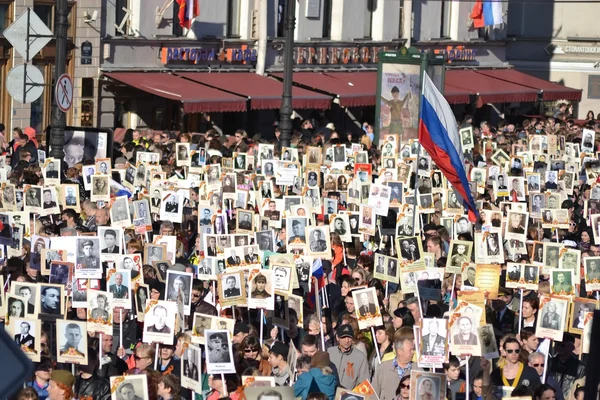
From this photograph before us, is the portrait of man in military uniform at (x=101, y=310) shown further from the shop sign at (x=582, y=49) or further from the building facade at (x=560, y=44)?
the shop sign at (x=582, y=49)

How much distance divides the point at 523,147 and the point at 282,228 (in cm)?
1052

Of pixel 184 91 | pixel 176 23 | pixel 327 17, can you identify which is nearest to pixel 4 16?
pixel 184 91

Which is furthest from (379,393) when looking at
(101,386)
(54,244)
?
(54,244)

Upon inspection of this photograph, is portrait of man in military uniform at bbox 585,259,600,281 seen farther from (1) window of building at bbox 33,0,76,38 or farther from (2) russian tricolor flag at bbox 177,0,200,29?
(2) russian tricolor flag at bbox 177,0,200,29

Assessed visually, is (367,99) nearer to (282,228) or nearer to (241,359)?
(282,228)

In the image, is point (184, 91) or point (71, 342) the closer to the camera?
point (71, 342)

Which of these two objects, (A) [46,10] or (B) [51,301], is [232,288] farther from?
(A) [46,10]

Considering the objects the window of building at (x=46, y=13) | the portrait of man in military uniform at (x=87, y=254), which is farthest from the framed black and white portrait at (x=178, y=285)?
the window of building at (x=46, y=13)

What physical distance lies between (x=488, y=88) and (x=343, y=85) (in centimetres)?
733

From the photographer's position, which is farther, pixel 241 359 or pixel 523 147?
pixel 523 147

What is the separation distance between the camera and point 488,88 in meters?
41.4

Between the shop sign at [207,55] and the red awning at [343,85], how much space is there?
1172mm

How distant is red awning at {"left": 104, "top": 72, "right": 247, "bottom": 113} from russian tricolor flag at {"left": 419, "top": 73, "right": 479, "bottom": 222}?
12527mm

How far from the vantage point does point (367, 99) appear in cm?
3547
